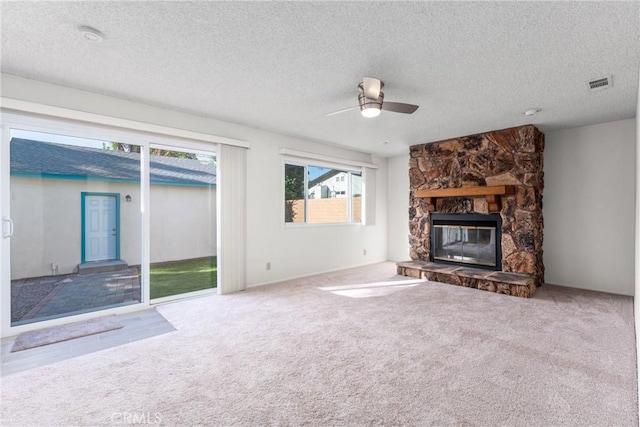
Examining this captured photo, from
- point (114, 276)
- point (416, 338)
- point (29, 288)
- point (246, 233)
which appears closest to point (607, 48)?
point (416, 338)

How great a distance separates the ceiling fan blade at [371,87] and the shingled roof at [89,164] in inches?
104

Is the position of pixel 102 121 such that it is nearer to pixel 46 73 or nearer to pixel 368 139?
pixel 46 73

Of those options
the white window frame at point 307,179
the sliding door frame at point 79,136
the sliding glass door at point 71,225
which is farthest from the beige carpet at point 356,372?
the white window frame at point 307,179

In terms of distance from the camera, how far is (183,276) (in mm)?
4230

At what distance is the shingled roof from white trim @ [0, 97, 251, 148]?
1.06 feet

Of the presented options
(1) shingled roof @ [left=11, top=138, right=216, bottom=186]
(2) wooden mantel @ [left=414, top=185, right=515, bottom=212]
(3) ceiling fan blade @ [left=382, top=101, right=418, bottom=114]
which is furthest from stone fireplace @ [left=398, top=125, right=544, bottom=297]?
(1) shingled roof @ [left=11, top=138, right=216, bottom=186]

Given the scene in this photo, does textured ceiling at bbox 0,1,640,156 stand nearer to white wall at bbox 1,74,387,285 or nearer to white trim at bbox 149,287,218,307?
white wall at bbox 1,74,387,285

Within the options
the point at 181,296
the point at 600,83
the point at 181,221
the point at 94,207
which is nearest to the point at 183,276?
the point at 181,296

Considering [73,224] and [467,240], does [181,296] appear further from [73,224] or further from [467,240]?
[467,240]

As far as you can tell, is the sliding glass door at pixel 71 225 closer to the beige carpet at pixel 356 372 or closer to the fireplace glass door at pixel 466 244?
the beige carpet at pixel 356 372

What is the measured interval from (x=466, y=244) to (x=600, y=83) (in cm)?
289

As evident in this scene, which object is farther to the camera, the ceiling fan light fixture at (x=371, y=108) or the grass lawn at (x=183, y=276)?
the grass lawn at (x=183, y=276)

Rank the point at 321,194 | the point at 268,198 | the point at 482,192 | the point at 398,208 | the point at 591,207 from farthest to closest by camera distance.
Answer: the point at 398,208 → the point at 321,194 → the point at 268,198 → the point at 482,192 → the point at 591,207

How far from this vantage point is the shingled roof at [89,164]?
3027 mm
